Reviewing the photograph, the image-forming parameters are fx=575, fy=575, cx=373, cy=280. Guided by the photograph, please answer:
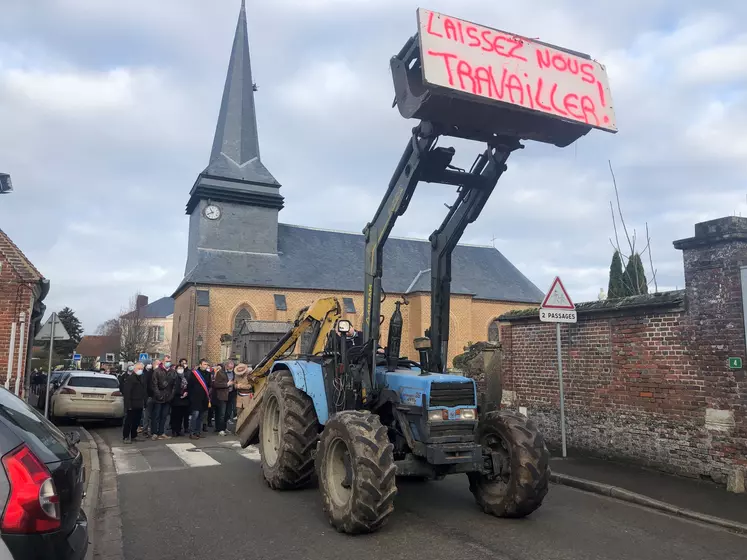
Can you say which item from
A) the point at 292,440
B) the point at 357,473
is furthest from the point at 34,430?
the point at 292,440

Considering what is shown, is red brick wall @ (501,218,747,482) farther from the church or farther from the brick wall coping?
the church

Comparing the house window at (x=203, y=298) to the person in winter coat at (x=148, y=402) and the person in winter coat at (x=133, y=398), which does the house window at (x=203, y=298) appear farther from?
the person in winter coat at (x=133, y=398)

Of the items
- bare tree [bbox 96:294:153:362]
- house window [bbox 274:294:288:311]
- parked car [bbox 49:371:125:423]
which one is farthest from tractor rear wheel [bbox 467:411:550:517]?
bare tree [bbox 96:294:153:362]

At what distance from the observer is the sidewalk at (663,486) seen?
628 centimetres

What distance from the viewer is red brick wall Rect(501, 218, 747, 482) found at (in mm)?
7227

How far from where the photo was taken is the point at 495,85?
5.62 metres

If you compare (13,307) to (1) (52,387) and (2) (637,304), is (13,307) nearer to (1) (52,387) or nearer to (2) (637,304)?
(1) (52,387)

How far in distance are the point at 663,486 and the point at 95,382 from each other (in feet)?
43.4

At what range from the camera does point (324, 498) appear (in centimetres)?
569

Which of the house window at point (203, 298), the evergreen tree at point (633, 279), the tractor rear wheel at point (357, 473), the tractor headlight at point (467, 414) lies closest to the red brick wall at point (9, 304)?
the tractor rear wheel at point (357, 473)

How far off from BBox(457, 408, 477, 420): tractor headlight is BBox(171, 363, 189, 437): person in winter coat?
8.42 m

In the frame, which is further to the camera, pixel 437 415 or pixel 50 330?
pixel 50 330

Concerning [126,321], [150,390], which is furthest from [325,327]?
[126,321]

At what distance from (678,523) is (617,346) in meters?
3.31
